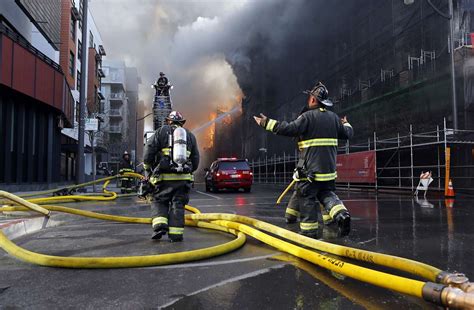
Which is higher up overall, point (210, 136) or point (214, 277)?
point (210, 136)

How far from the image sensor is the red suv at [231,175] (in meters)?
15.7

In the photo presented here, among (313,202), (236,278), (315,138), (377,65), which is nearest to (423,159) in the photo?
(377,65)

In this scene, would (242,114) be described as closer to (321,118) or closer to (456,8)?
(456,8)

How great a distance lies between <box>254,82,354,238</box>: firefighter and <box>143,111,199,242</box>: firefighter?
3.48 ft

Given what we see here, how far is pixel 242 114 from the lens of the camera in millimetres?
36438

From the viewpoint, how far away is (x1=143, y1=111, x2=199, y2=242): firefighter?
461 centimetres

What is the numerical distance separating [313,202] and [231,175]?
11.3 metres

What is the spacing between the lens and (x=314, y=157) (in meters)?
4.61

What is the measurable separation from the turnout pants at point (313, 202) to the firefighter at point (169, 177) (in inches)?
54.9

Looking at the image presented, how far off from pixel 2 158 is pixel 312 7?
62.8 ft

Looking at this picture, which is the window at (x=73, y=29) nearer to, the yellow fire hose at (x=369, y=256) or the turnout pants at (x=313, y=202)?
the yellow fire hose at (x=369, y=256)

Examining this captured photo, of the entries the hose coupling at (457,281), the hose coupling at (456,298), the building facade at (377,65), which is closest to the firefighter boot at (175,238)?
the hose coupling at (457,281)

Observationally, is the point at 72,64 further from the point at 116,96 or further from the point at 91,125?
the point at 116,96

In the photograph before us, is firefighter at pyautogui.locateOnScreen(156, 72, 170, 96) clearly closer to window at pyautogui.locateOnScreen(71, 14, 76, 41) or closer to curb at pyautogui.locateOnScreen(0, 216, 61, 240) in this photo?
curb at pyautogui.locateOnScreen(0, 216, 61, 240)
